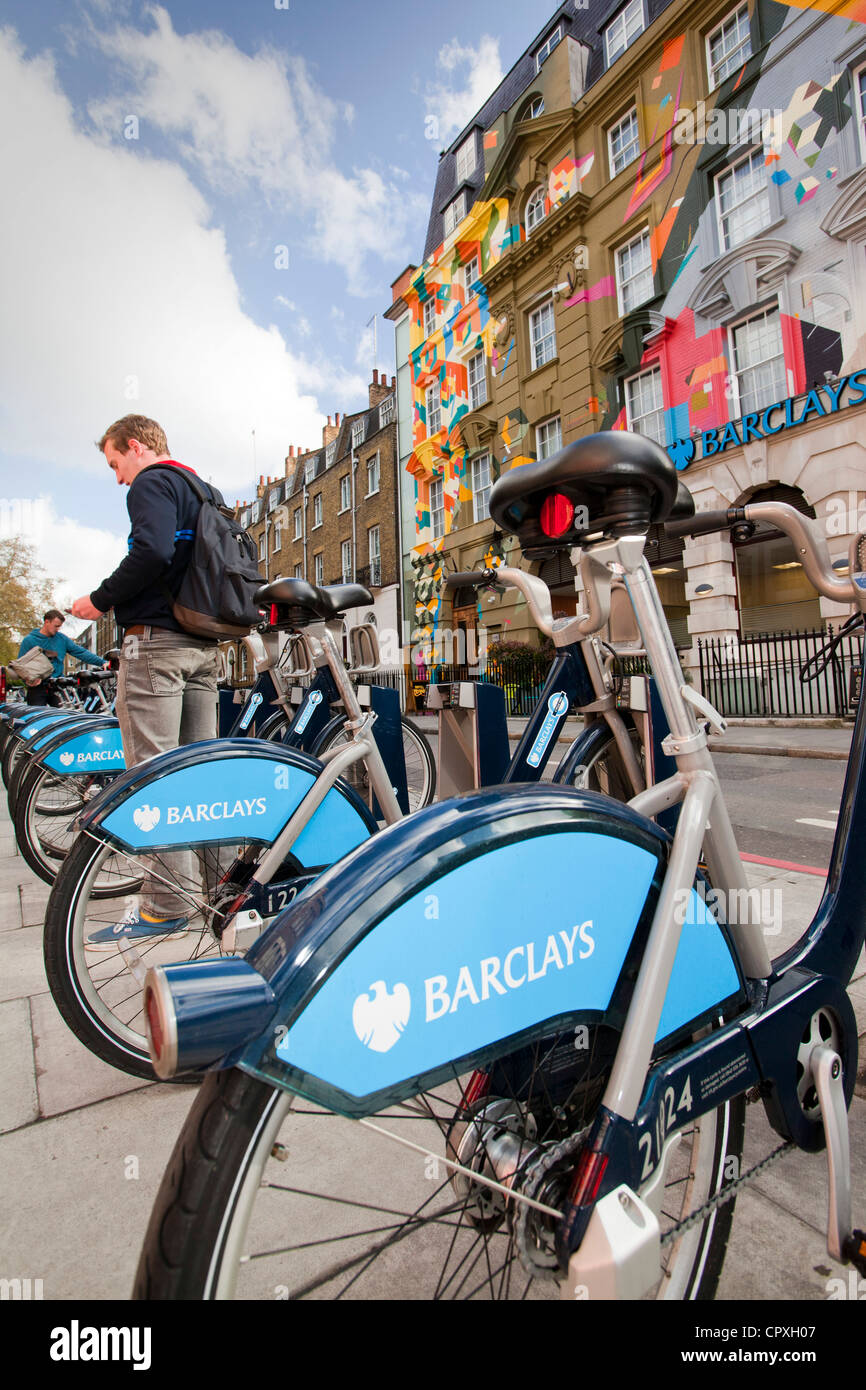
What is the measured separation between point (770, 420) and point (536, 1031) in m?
13.5

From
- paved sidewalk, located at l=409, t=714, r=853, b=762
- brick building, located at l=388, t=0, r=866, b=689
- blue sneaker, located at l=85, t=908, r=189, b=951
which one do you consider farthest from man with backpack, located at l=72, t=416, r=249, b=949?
brick building, located at l=388, t=0, r=866, b=689

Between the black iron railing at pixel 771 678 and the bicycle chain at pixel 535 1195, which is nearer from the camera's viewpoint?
the bicycle chain at pixel 535 1195

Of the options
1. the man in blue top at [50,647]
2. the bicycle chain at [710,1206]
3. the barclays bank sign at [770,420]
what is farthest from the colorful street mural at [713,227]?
the bicycle chain at [710,1206]

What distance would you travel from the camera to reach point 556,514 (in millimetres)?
1310

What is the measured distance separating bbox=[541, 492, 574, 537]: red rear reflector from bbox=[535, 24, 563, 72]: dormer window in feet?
71.6

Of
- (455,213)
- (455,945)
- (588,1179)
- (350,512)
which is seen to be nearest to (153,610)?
(455,945)

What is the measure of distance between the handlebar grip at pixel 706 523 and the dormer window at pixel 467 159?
24358 mm

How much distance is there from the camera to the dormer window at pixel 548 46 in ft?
56.1

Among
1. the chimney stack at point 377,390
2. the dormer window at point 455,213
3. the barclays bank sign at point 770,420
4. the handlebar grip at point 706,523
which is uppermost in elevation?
the dormer window at point 455,213

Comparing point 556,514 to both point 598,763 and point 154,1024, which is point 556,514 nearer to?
point 154,1024

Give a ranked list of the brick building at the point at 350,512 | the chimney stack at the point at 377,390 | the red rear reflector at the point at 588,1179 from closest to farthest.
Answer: the red rear reflector at the point at 588,1179
the brick building at the point at 350,512
the chimney stack at the point at 377,390

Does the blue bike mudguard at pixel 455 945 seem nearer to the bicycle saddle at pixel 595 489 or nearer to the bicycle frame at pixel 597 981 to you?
the bicycle frame at pixel 597 981
